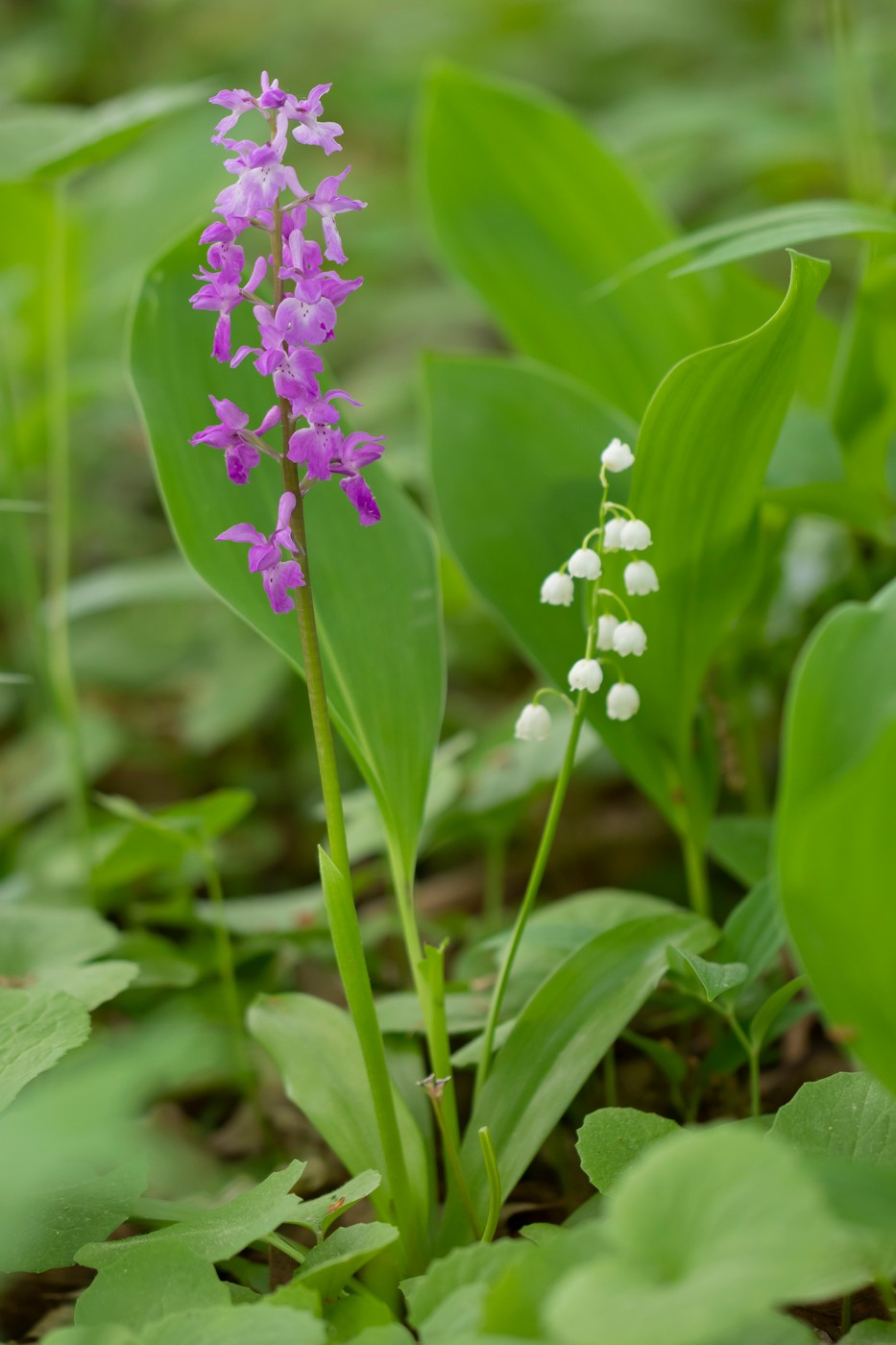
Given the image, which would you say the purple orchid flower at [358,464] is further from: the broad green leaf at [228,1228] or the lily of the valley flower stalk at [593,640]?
the broad green leaf at [228,1228]

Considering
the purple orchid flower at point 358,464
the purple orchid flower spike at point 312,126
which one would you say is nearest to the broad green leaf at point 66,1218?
the purple orchid flower at point 358,464

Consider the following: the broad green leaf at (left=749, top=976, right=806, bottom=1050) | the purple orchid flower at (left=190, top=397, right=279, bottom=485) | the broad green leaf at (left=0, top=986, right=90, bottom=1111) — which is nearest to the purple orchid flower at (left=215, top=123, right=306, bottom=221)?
the purple orchid flower at (left=190, top=397, right=279, bottom=485)

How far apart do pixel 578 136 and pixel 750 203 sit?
5.36ft

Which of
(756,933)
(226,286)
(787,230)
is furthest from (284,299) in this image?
(756,933)

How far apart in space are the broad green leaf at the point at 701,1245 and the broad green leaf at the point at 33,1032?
481mm

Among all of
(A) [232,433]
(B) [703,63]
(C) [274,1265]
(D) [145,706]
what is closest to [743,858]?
(C) [274,1265]

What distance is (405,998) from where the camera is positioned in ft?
4.23

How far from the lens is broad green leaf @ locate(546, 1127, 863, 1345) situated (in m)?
0.60

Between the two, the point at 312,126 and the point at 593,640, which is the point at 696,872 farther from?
the point at 312,126

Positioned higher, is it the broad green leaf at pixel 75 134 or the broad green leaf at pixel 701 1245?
the broad green leaf at pixel 75 134

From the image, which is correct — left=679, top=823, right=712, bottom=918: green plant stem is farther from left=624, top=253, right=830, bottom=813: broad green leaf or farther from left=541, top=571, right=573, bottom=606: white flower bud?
left=541, top=571, right=573, bottom=606: white flower bud

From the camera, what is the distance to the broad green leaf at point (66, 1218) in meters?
0.96

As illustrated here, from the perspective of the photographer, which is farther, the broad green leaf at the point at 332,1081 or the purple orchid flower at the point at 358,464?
the broad green leaf at the point at 332,1081

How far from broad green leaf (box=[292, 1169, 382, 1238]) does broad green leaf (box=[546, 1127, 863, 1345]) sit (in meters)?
0.32
